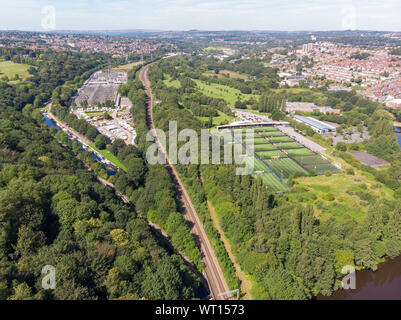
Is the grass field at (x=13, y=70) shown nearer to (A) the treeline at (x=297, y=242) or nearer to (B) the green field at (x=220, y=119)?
(B) the green field at (x=220, y=119)

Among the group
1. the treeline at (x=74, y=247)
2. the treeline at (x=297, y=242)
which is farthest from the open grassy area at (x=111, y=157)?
the treeline at (x=297, y=242)

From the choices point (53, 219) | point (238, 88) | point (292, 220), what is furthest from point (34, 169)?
point (238, 88)

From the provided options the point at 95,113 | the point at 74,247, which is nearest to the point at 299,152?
the point at 74,247

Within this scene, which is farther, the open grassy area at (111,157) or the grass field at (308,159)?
the grass field at (308,159)

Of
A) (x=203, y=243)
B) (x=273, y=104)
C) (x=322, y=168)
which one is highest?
(x=273, y=104)

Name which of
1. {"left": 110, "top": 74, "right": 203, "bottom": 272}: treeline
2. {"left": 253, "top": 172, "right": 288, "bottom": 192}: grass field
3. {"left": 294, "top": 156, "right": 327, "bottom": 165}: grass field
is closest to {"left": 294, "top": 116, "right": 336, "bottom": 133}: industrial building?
{"left": 294, "top": 156, "right": 327, "bottom": 165}: grass field

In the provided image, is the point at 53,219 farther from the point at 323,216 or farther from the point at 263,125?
the point at 263,125

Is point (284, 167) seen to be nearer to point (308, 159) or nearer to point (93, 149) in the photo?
point (308, 159)
